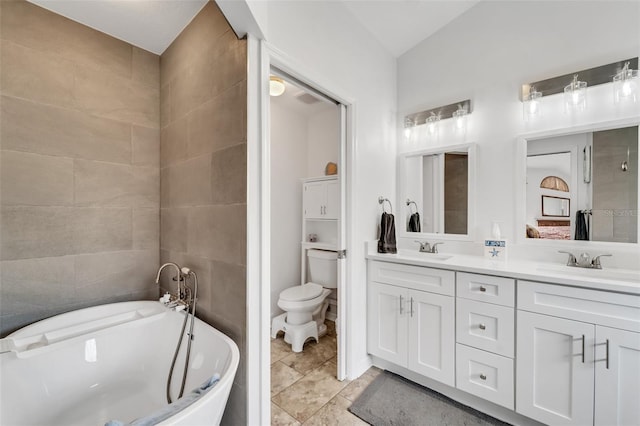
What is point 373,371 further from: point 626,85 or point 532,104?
point 626,85

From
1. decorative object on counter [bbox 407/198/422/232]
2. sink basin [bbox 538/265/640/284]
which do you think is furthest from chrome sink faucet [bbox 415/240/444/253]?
sink basin [bbox 538/265/640/284]

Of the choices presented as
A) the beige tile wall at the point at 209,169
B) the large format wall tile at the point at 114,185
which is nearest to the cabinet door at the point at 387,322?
the beige tile wall at the point at 209,169

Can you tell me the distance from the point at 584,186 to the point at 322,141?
2.39 metres

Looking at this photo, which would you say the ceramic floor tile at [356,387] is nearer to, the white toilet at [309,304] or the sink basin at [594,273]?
the white toilet at [309,304]

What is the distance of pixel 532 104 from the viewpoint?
71.7 inches

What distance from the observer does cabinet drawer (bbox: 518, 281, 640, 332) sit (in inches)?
47.1

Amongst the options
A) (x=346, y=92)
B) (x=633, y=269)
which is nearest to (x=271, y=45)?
(x=346, y=92)

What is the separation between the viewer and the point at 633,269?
152cm

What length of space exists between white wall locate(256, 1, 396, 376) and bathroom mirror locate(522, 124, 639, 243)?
105cm

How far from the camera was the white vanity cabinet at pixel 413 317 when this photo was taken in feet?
5.58

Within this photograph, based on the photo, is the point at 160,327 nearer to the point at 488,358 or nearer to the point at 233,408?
the point at 233,408

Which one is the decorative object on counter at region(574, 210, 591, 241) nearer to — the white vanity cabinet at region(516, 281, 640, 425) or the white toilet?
the white vanity cabinet at region(516, 281, 640, 425)

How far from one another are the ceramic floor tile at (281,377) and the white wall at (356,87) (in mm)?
428

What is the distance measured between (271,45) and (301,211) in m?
2.06
